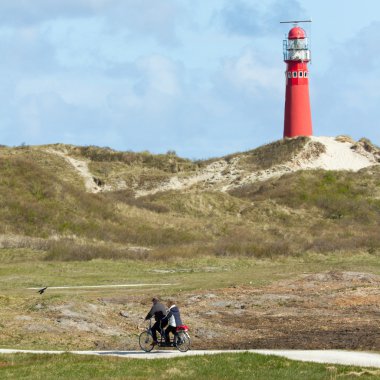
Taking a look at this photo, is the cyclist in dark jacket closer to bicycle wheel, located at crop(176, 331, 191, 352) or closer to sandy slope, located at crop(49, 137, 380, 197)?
bicycle wheel, located at crop(176, 331, 191, 352)

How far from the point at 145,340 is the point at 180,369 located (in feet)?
18.8

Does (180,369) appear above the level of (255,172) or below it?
below

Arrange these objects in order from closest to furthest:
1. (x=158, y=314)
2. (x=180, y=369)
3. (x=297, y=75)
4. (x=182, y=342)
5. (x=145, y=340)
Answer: (x=180, y=369), (x=182, y=342), (x=158, y=314), (x=145, y=340), (x=297, y=75)

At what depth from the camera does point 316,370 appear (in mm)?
26938

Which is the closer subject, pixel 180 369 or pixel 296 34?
pixel 180 369

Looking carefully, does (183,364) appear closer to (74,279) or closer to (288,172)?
(74,279)

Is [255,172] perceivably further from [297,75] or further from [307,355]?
[307,355]

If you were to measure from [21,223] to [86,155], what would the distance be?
160 ft

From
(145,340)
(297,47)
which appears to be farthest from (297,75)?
(145,340)

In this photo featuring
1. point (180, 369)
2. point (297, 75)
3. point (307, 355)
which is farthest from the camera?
point (297, 75)

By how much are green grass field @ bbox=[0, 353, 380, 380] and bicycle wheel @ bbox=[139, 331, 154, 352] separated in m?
2.68

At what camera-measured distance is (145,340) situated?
3322 cm

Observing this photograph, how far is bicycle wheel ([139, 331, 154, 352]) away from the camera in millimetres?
33125

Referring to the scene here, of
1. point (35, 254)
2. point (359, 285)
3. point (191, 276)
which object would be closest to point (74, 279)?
point (191, 276)
